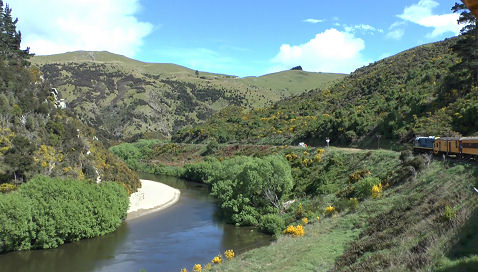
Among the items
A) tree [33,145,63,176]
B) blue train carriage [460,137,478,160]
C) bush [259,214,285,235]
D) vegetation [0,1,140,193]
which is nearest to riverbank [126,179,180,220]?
vegetation [0,1,140,193]

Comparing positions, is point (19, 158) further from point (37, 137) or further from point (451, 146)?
point (451, 146)

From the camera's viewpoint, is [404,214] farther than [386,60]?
No

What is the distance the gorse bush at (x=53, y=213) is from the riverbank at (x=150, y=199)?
9055mm

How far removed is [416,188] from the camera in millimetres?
28438

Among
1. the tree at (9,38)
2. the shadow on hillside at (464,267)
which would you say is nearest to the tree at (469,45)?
the shadow on hillside at (464,267)

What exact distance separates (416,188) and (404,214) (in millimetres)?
7546

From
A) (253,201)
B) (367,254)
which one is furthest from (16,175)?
(367,254)

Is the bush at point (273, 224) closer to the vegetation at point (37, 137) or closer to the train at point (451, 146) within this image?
the train at point (451, 146)

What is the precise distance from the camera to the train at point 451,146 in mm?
28312

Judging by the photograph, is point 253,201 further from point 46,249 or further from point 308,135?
point 308,135

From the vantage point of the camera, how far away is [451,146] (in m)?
32.4

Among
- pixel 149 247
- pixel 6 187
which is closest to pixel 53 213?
pixel 6 187

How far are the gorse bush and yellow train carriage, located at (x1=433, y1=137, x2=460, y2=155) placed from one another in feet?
133

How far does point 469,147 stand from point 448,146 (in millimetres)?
4360
